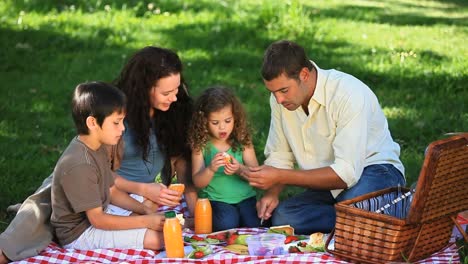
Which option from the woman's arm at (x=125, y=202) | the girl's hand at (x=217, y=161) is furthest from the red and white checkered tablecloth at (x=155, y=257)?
the girl's hand at (x=217, y=161)

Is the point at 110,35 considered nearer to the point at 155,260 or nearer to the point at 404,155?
the point at 404,155

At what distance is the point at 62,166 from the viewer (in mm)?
4707

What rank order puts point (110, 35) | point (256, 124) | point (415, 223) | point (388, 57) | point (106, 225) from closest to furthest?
1. point (415, 223)
2. point (106, 225)
3. point (256, 124)
4. point (388, 57)
5. point (110, 35)

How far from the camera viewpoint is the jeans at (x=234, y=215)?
5328 millimetres

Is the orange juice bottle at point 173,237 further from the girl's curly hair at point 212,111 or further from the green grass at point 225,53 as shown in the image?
the green grass at point 225,53

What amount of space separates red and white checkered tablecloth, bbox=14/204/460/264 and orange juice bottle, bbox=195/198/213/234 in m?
0.35

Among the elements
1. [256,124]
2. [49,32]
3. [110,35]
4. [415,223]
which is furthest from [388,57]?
[415,223]

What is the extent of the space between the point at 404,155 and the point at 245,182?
149 centimetres

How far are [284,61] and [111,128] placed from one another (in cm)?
91

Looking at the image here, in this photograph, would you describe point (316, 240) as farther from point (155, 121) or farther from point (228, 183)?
point (155, 121)

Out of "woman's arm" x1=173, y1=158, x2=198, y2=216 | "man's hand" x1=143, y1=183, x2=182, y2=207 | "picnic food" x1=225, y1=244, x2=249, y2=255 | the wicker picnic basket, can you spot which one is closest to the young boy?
"man's hand" x1=143, y1=183, x2=182, y2=207

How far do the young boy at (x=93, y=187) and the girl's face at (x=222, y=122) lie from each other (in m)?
0.65

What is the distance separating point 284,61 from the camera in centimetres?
490

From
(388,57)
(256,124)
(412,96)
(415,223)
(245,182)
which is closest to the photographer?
(415,223)
